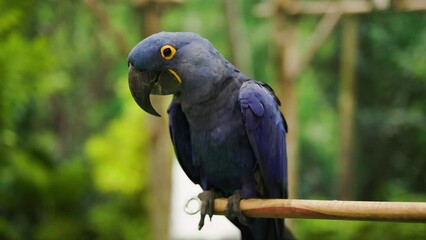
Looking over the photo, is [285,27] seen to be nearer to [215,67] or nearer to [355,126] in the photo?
[355,126]

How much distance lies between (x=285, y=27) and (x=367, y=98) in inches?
27.0

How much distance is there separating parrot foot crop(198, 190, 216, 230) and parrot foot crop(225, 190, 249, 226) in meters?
0.05

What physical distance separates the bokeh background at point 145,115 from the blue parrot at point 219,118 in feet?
4.93

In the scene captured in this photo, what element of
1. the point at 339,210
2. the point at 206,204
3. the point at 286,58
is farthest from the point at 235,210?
the point at 286,58

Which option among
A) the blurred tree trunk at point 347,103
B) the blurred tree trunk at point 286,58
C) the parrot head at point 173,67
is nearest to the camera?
the parrot head at point 173,67

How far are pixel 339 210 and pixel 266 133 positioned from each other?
1.13 ft

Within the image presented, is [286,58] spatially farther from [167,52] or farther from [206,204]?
[167,52]

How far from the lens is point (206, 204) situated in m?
1.87

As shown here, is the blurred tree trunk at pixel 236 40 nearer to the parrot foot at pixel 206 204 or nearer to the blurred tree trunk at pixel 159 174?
the blurred tree trunk at pixel 159 174

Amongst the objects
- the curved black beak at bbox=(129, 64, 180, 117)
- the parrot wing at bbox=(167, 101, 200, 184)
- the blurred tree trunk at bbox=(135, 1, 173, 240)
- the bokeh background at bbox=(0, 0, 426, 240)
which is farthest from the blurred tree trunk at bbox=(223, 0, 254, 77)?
the curved black beak at bbox=(129, 64, 180, 117)

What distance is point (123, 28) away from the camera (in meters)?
5.01

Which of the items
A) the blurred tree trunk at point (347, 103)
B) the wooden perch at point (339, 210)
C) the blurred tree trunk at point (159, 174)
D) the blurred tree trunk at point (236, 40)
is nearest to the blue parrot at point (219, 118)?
the wooden perch at point (339, 210)

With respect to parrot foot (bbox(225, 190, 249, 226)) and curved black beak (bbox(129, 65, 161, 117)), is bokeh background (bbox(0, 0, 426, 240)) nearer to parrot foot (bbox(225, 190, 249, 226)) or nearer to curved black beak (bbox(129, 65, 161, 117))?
parrot foot (bbox(225, 190, 249, 226))

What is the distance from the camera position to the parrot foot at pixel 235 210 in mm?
1809
